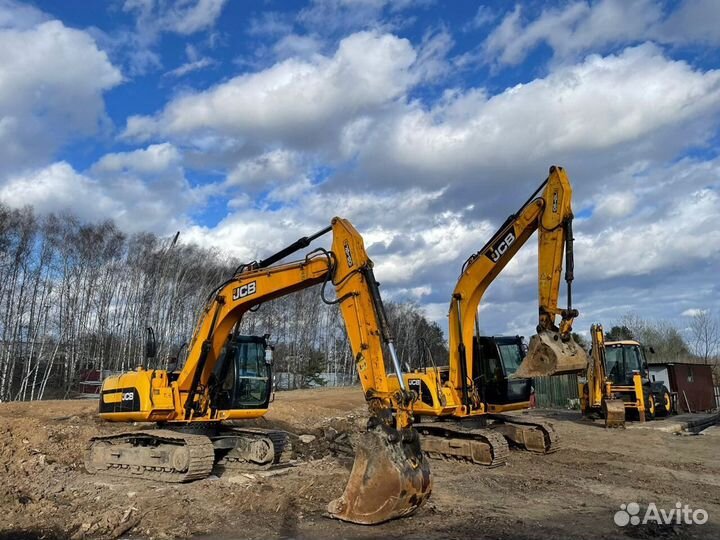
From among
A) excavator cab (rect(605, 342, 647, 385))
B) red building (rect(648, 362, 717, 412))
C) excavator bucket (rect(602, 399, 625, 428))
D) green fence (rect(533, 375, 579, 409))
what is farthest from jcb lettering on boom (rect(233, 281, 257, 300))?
green fence (rect(533, 375, 579, 409))

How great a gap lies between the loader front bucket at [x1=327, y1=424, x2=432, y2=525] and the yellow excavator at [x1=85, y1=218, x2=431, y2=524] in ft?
0.04

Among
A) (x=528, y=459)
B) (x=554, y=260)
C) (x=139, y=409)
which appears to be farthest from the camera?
(x=528, y=459)

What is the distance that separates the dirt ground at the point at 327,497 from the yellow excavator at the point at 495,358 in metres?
0.52

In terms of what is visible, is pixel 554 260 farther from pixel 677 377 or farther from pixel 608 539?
pixel 677 377

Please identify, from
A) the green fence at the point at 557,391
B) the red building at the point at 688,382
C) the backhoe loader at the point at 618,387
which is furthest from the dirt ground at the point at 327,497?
the green fence at the point at 557,391

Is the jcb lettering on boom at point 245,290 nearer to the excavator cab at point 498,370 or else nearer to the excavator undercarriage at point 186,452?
the excavator undercarriage at point 186,452

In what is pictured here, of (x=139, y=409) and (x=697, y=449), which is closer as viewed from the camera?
(x=139, y=409)

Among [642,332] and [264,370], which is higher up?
[642,332]

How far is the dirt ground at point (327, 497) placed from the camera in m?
7.30

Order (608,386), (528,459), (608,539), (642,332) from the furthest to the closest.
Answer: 1. (642,332)
2. (608,386)
3. (528,459)
4. (608,539)

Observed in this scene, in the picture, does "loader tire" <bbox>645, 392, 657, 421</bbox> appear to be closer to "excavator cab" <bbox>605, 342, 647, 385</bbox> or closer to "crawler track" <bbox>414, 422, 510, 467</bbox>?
"excavator cab" <bbox>605, 342, 647, 385</bbox>

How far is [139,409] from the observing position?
37.2ft

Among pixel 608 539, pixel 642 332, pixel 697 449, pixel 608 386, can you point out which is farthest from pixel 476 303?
pixel 642 332

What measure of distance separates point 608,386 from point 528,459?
29.8ft
